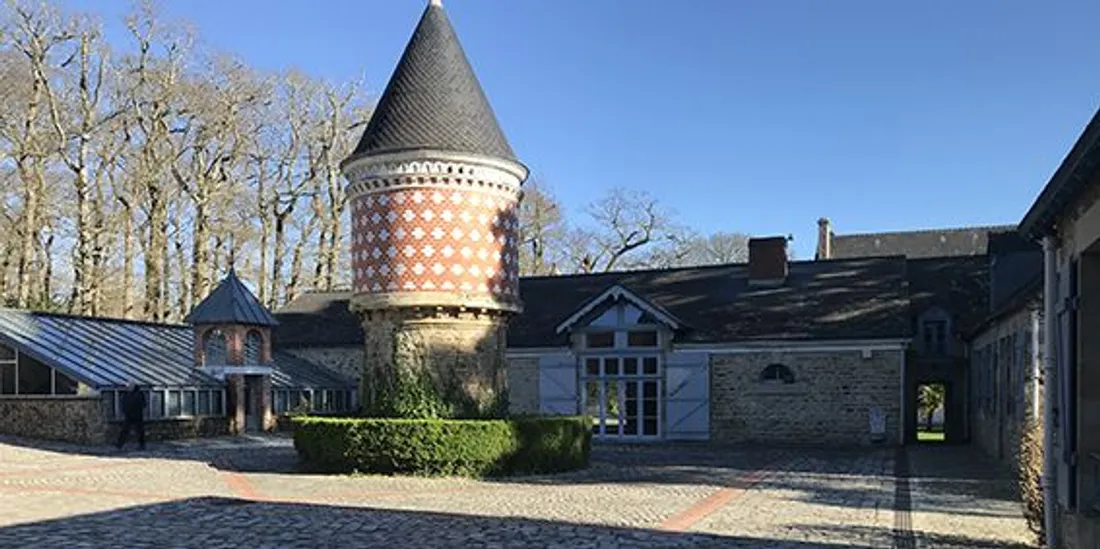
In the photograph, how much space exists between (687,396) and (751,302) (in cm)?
320

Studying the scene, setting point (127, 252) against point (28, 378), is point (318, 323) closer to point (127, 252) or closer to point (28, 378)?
point (127, 252)

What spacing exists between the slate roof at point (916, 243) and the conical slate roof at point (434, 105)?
95.2 ft

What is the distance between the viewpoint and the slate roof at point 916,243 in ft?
140

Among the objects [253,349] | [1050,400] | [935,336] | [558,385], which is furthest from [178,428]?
[1050,400]

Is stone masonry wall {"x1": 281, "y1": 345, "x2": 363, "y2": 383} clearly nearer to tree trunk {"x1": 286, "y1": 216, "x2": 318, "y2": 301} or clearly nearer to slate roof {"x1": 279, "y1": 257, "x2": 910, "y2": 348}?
slate roof {"x1": 279, "y1": 257, "x2": 910, "y2": 348}

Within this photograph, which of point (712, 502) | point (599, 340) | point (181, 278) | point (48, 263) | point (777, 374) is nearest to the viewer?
point (712, 502)

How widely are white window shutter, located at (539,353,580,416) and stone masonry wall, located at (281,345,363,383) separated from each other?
699 cm

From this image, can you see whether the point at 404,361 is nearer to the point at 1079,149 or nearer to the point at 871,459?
the point at 871,459

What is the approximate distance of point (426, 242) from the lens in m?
16.0

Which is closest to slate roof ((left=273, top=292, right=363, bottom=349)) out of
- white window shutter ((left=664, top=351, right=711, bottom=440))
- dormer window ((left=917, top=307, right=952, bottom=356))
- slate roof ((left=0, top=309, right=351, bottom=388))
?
slate roof ((left=0, top=309, right=351, bottom=388))

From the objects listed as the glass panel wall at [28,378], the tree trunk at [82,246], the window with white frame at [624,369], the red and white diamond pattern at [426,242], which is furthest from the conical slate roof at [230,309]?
the red and white diamond pattern at [426,242]

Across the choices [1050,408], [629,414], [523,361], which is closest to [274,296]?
[523,361]

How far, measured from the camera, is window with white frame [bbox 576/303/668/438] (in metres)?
25.8

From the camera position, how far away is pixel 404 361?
52.7 feet
